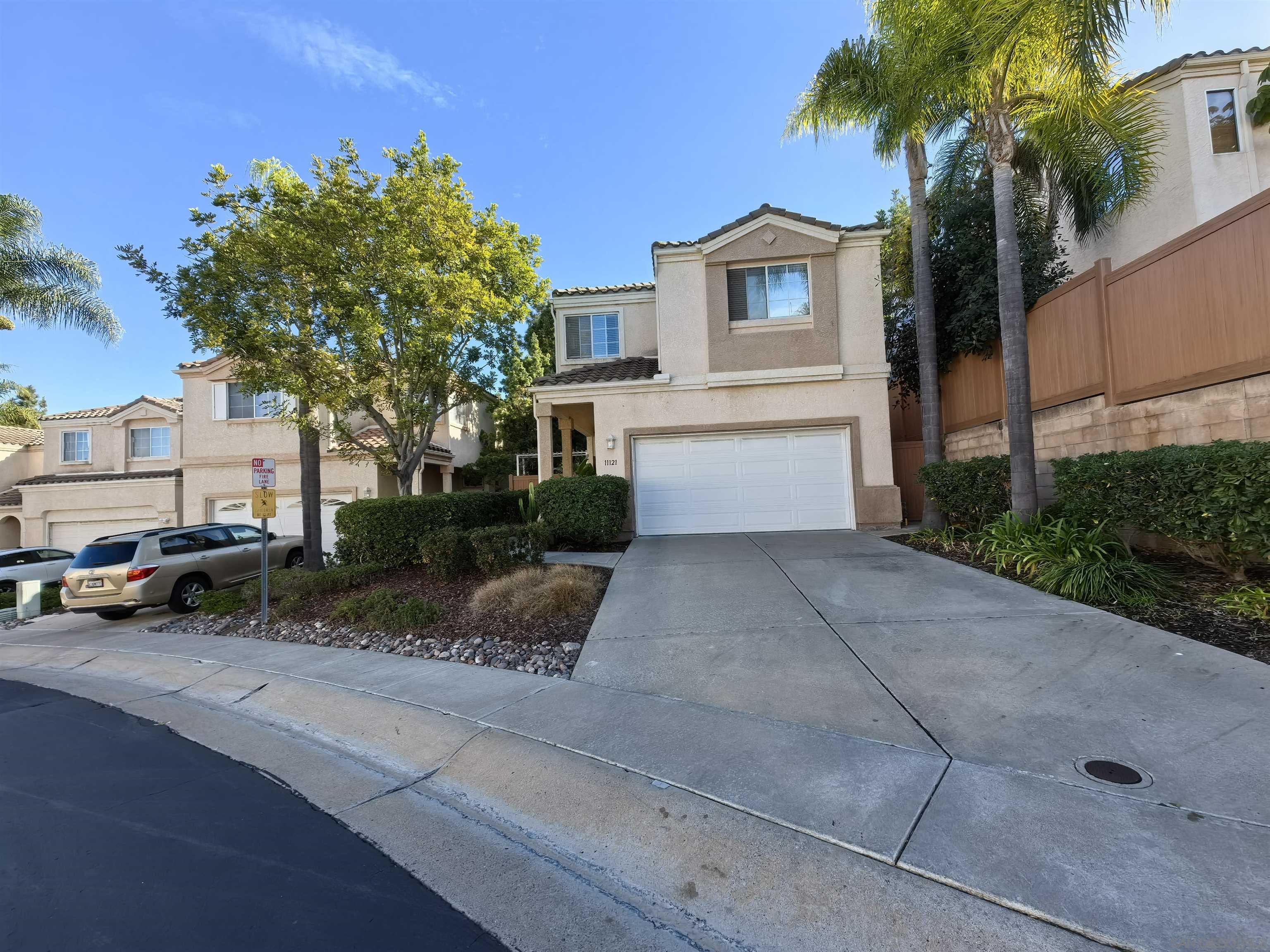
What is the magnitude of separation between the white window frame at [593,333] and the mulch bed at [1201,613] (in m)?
11.4

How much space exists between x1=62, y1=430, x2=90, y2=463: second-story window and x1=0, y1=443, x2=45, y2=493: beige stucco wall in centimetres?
119

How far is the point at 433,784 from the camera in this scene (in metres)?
3.65

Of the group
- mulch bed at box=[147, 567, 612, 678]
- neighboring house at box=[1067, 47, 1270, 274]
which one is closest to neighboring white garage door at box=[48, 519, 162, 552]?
mulch bed at box=[147, 567, 612, 678]

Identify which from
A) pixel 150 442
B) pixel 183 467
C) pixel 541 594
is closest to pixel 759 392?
pixel 541 594

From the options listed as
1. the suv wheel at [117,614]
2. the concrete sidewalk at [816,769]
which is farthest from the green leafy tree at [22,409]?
the concrete sidewalk at [816,769]

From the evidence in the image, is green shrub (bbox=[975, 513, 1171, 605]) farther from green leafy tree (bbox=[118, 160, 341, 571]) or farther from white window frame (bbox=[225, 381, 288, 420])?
white window frame (bbox=[225, 381, 288, 420])

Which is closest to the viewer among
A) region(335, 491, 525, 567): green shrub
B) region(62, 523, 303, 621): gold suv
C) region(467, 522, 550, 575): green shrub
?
region(467, 522, 550, 575): green shrub

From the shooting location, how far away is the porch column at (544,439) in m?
12.8

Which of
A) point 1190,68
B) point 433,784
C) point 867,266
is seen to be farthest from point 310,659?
point 1190,68

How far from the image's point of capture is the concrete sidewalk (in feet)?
7.57

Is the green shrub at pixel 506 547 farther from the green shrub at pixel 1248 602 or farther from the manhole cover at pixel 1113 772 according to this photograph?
the green shrub at pixel 1248 602

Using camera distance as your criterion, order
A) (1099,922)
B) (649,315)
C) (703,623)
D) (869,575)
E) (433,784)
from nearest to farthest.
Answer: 1. (1099,922)
2. (433,784)
3. (703,623)
4. (869,575)
5. (649,315)

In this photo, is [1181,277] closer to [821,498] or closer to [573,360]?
[821,498]

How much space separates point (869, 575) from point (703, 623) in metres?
2.74
